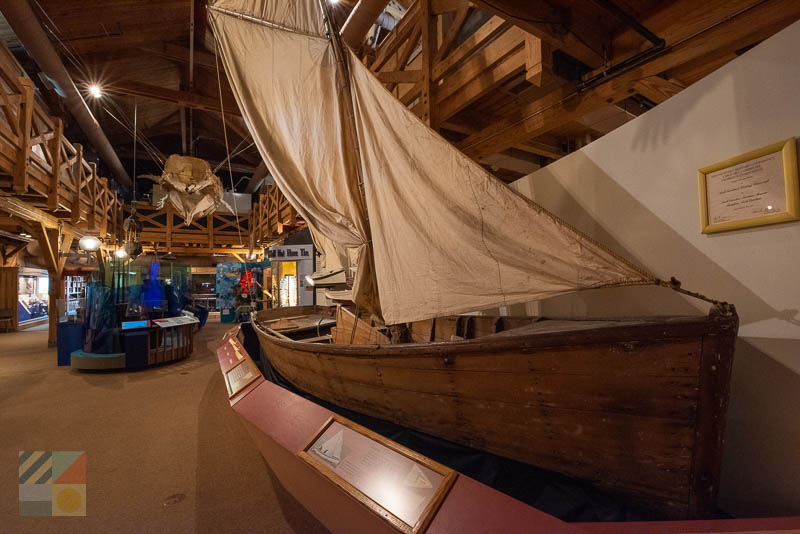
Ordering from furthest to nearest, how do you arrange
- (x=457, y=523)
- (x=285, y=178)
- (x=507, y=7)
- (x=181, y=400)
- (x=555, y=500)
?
(x=181, y=400) → (x=285, y=178) → (x=507, y=7) → (x=555, y=500) → (x=457, y=523)

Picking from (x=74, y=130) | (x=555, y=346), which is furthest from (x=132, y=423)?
(x=74, y=130)

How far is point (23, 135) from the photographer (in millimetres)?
5141

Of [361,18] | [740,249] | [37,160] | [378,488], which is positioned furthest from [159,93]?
[740,249]

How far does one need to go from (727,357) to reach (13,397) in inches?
311

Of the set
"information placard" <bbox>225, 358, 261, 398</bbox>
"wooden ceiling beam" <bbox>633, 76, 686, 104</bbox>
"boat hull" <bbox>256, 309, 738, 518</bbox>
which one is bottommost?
"information placard" <bbox>225, 358, 261, 398</bbox>

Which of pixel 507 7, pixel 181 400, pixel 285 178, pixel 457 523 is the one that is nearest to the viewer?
pixel 457 523

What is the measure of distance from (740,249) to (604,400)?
113cm

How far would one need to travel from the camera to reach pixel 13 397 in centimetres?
466

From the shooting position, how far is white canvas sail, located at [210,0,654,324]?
5.86 ft

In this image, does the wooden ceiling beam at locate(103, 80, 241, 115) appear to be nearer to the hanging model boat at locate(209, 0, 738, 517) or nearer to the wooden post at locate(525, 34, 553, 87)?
the hanging model boat at locate(209, 0, 738, 517)

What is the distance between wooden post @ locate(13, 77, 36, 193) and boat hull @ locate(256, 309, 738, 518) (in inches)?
281

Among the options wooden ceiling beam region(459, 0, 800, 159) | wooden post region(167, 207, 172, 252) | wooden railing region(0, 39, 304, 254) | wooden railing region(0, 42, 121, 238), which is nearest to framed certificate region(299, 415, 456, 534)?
wooden ceiling beam region(459, 0, 800, 159)

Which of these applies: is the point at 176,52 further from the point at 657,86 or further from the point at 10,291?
the point at 10,291

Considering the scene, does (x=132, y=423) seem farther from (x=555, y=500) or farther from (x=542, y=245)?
(x=542, y=245)
